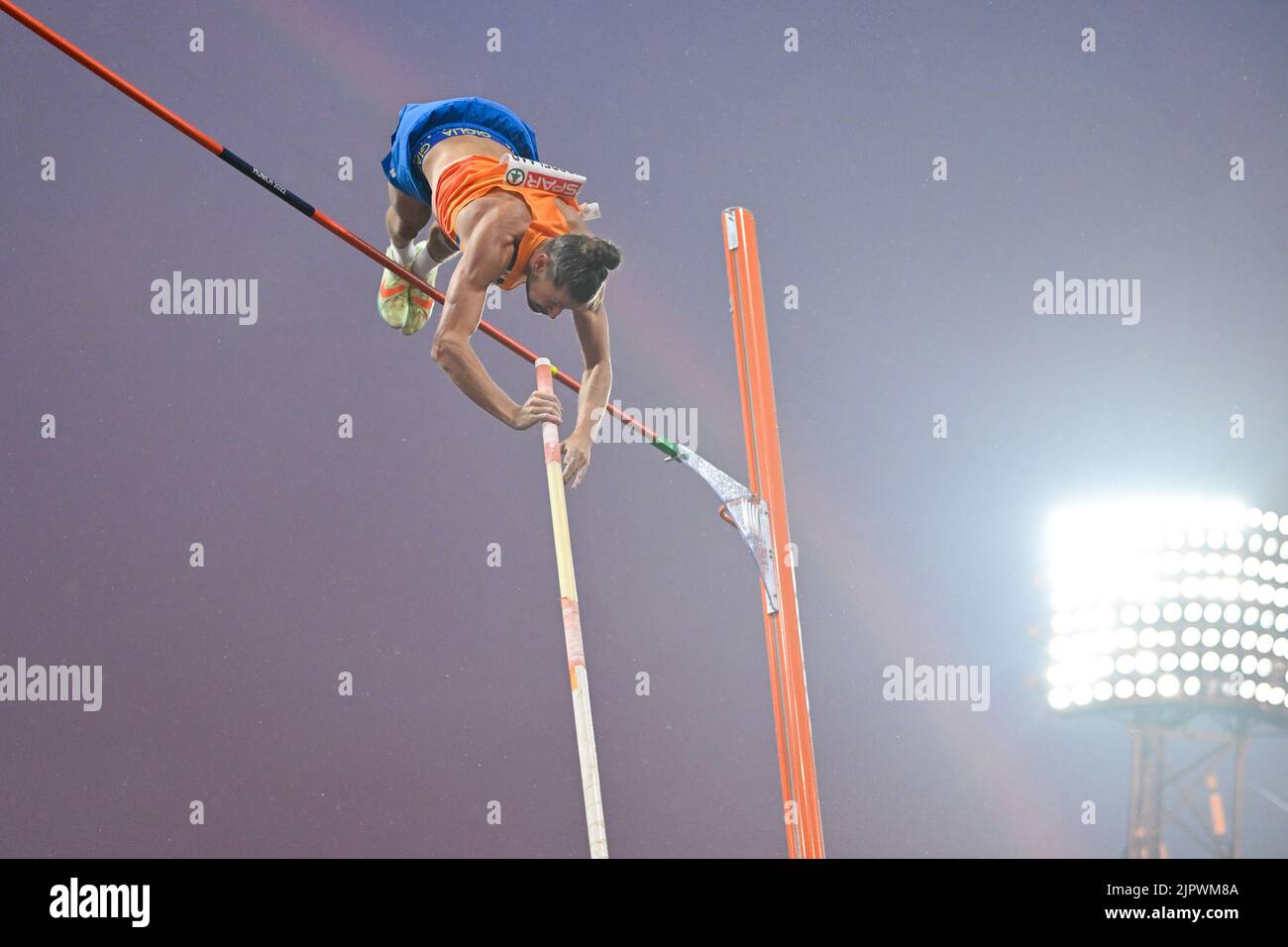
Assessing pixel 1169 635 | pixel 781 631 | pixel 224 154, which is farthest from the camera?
pixel 1169 635

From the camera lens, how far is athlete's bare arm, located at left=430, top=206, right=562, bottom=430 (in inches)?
108

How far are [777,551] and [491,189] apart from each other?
1.18 metres

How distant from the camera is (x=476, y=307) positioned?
2.81 m

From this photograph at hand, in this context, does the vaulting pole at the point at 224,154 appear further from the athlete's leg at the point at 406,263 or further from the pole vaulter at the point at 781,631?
the pole vaulter at the point at 781,631

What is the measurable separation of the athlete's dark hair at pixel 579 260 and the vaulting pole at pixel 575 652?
26 cm

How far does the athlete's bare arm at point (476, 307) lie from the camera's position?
108 inches

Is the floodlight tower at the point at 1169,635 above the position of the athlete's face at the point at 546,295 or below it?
below

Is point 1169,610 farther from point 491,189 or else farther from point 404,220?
point 491,189

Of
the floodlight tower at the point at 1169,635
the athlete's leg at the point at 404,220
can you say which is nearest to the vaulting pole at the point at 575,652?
the athlete's leg at the point at 404,220

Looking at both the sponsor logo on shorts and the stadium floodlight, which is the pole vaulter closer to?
the sponsor logo on shorts

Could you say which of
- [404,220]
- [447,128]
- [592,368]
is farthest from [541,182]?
[404,220]

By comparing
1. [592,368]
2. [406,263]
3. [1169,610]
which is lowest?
[1169,610]

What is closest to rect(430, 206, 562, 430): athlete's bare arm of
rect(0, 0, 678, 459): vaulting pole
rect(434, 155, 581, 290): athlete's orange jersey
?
rect(434, 155, 581, 290): athlete's orange jersey
